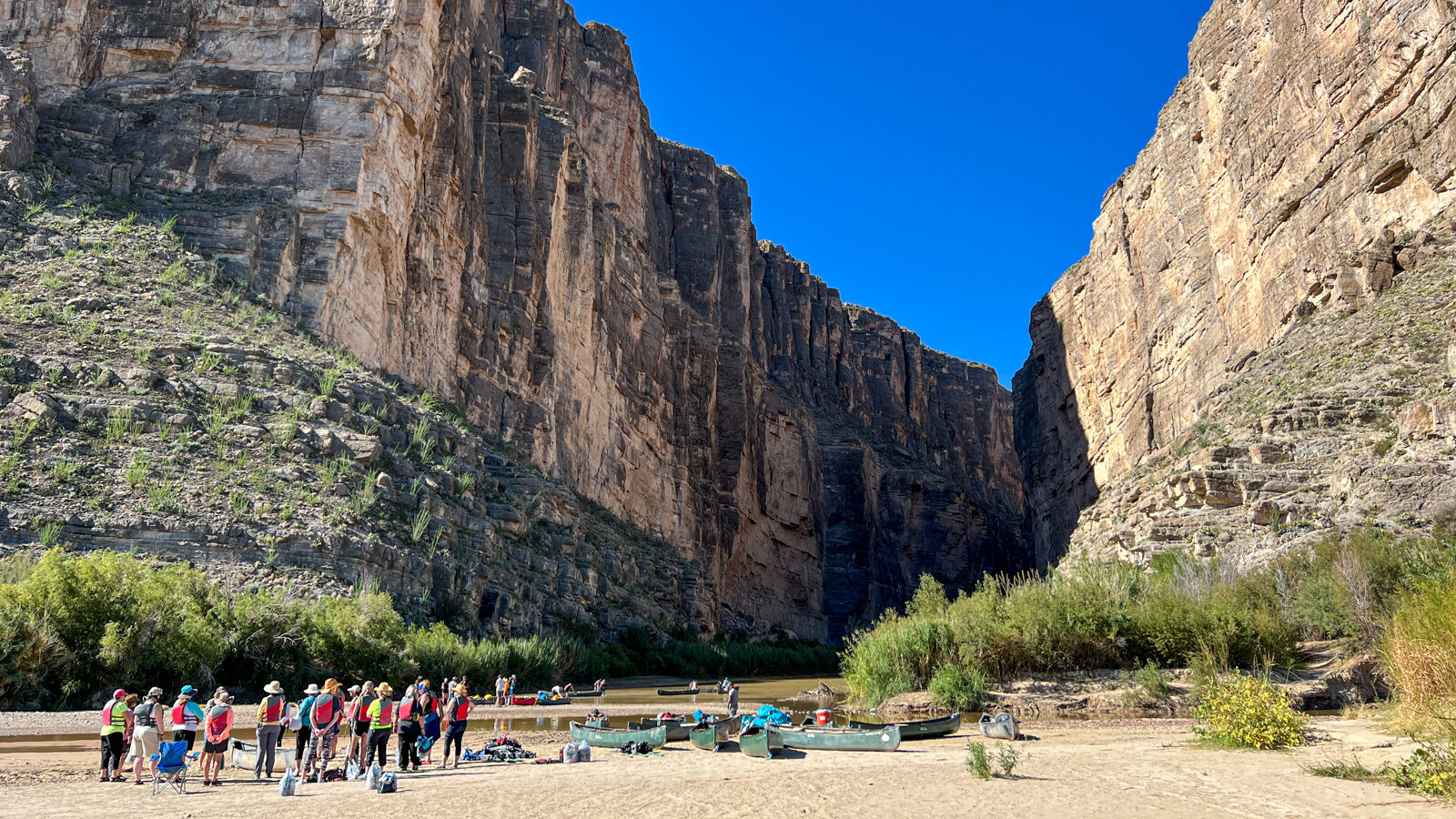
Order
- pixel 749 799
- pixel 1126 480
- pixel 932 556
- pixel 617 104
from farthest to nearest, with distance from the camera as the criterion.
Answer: pixel 932 556, pixel 617 104, pixel 1126 480, pixel 749 799

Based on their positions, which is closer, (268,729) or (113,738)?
(113,738)

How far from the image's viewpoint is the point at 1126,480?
39781 mm

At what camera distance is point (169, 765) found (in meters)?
11.4

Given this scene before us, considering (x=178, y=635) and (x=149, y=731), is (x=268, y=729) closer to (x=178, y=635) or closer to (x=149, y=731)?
(x=149, y=731)

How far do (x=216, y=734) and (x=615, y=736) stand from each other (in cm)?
630

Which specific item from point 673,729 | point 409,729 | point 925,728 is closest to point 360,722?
point 409,729

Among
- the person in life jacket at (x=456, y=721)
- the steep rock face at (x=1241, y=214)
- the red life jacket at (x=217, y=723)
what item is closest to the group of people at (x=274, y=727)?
the red life jacket at (x=217, y=723)

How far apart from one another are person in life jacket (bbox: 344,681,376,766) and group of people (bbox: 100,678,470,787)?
0.04ft

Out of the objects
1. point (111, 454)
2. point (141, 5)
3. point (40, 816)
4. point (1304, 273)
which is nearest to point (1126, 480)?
point (1304, 273)

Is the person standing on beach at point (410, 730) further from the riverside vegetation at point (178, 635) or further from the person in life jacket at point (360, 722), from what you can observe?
the riverside vegetation at point (178, 635)

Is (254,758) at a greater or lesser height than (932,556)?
lesser

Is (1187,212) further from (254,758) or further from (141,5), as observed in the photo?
(254,758)

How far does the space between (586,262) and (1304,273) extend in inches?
1185

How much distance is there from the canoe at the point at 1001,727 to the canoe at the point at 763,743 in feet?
12.7
